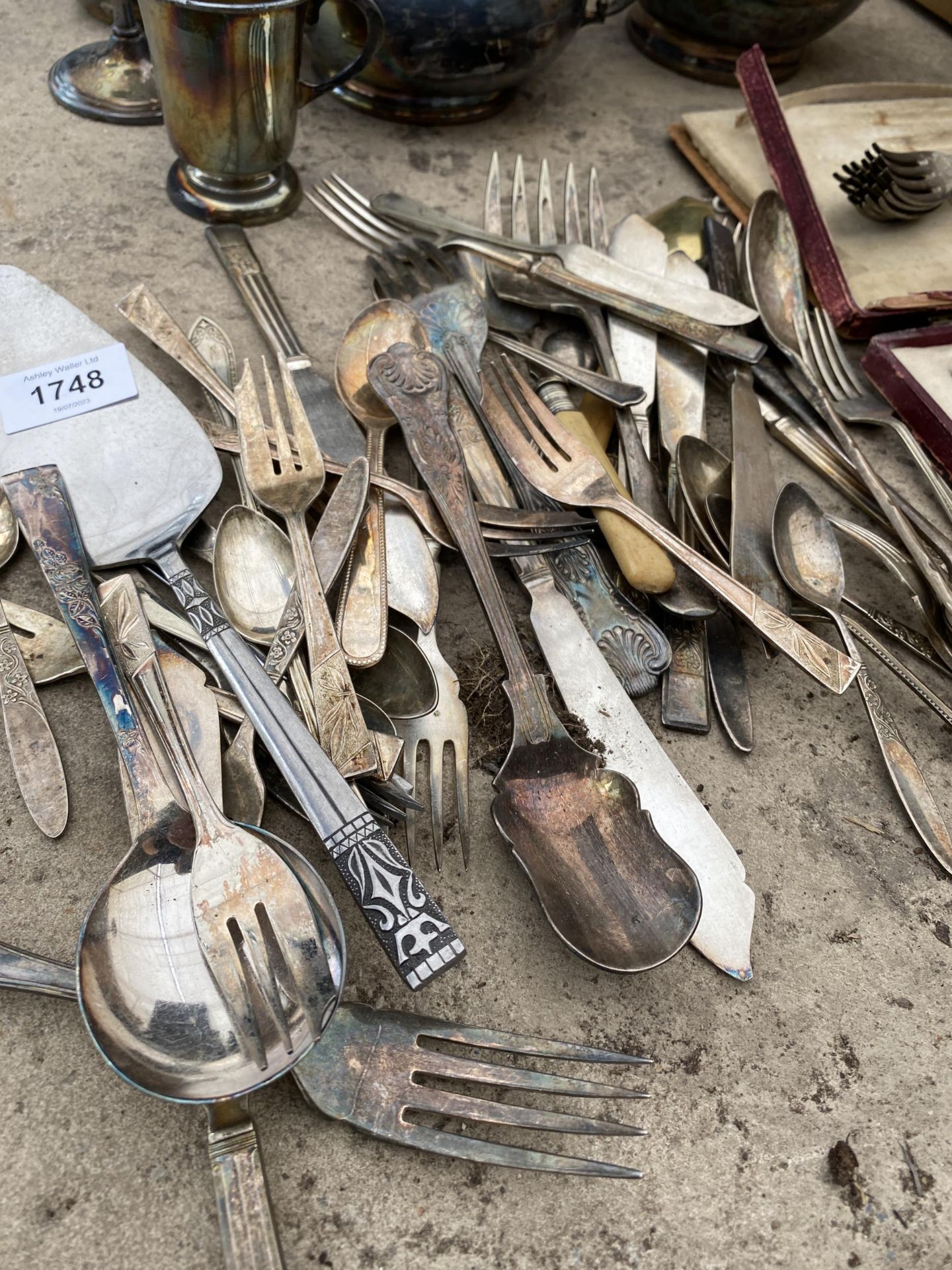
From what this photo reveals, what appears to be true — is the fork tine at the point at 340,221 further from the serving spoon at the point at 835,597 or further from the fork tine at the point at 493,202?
the serving spoon at the point at 835,597

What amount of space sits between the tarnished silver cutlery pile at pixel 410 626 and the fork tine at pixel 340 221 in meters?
0.10

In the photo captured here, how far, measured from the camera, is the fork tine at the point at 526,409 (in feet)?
3.09

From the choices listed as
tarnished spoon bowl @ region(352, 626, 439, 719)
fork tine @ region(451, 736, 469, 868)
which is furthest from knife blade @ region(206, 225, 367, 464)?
fork tine @ region(451, 736, 469, 868)

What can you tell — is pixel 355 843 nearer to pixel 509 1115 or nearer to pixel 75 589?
pixel 509 1115

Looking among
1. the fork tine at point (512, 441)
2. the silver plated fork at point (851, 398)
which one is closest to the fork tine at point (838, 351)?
the silver plated fork at point (851, 398)

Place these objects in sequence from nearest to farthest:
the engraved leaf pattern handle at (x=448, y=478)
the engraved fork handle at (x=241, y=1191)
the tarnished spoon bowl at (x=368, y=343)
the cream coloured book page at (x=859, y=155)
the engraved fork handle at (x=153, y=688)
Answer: the engraved fork handle at (x=241, y=1191), the engraved fork handle at (x=153, y=688), the engraved leaf pattern handle at (x=448, y=478), the tarnished spoon bowl at (x=368, y=343), the cream coloured book page at (x=859, y=155)

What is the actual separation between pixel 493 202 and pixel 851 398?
63 cm

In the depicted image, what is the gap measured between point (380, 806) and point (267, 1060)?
0.70ft

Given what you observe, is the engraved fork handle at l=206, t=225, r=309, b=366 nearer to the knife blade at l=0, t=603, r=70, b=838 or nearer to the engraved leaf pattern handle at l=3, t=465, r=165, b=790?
the engraved leaf pattern handle at l=3, t=465, r=165, b=790

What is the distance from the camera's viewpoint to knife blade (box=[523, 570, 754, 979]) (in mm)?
719

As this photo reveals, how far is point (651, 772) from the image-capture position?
0.78m

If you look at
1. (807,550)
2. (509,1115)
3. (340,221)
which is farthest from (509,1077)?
(340,221)

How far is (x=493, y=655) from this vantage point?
85 cm

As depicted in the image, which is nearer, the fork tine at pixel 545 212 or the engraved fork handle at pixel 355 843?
the engraved fork handle at pixel 355 843
